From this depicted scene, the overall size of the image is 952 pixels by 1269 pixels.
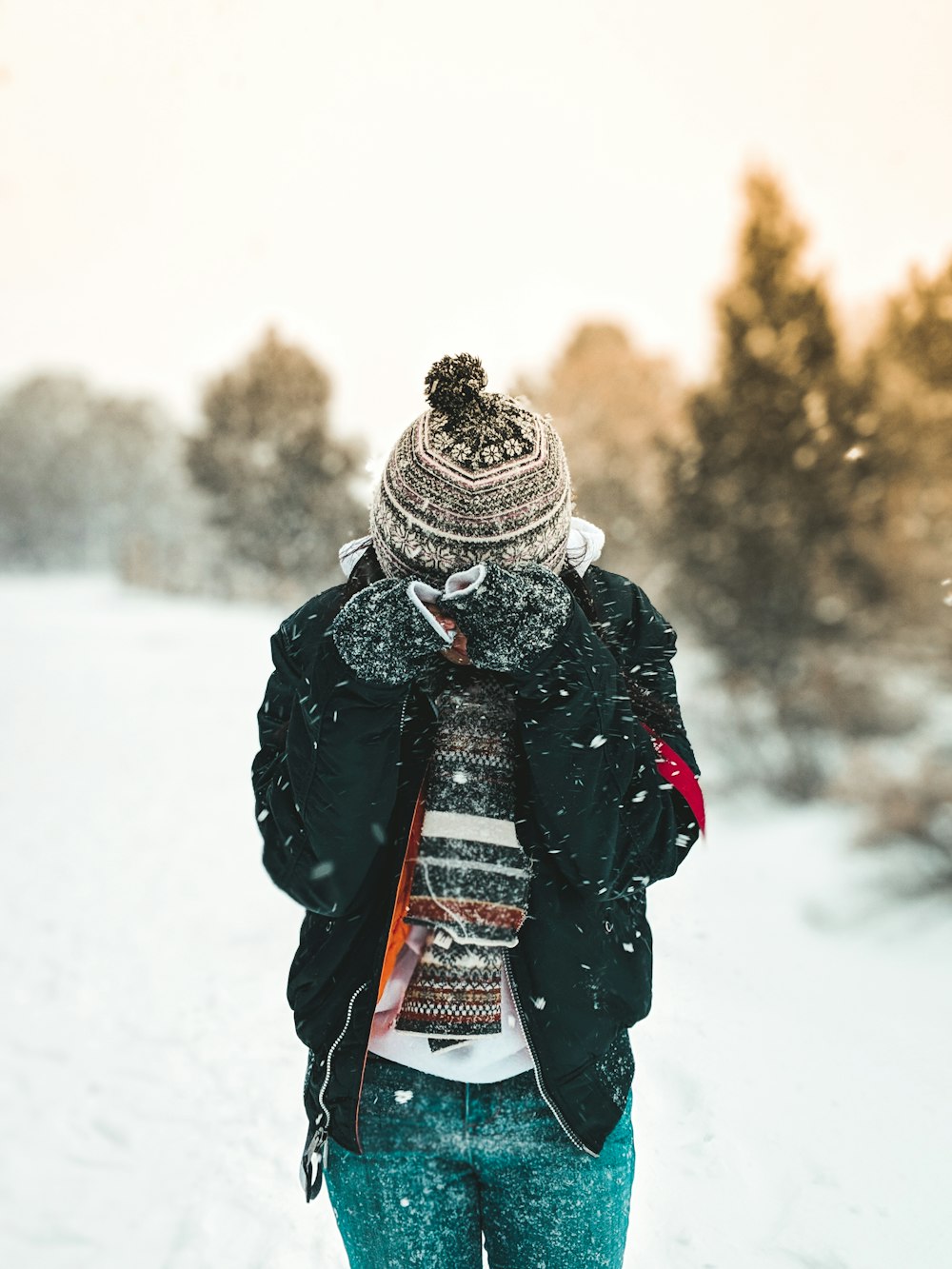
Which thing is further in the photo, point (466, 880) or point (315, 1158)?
point (315, 1158)

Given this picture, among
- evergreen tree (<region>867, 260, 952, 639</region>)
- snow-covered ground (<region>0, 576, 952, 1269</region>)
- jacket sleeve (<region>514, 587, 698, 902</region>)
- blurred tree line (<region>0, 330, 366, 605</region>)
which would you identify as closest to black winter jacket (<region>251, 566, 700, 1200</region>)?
jacket sleeve (<region>514, 587, 698, 902</region>)

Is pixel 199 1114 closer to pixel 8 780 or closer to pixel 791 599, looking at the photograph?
pixel 8 780

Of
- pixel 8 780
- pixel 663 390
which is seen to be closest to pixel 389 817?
pixel 8 780

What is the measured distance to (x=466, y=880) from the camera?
1335mm

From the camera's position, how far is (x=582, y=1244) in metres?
1.39

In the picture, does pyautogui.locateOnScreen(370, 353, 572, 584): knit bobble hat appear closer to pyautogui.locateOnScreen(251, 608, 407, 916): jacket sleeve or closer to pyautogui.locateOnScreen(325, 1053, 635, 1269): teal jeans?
pyautogui.locateOnScreen(251, 608, 407, 916): jacket sleeve

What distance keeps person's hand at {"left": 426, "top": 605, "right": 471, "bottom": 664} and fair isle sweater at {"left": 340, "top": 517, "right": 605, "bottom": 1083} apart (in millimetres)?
486

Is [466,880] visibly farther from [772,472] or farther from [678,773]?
[772,472]

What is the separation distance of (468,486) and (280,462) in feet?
62.4

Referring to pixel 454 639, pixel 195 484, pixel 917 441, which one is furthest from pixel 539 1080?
pixel 195 484

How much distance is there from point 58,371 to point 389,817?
140 feet

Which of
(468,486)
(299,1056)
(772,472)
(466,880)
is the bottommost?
(466,880)

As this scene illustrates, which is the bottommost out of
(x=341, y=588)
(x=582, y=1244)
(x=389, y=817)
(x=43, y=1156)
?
(x=582, y=1244)

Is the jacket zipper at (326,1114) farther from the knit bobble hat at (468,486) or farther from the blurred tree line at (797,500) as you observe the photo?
the blurred tree line at (797,500)
